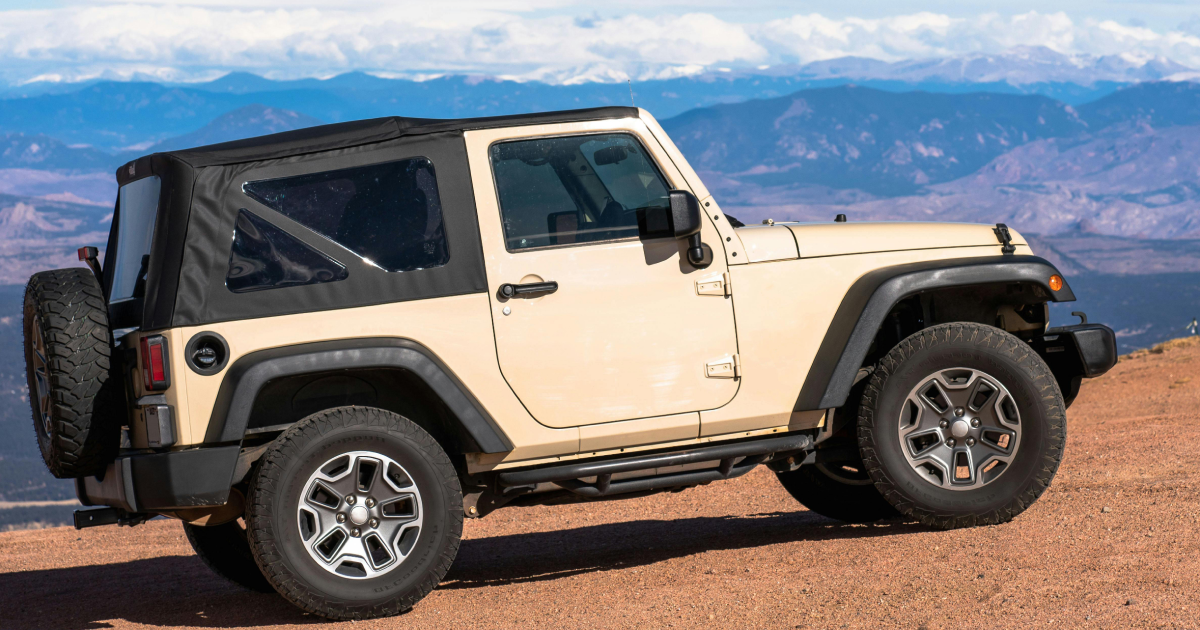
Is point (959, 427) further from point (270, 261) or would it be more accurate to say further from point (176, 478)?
point (176, 478)

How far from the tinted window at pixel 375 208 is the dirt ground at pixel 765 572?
1.56 meters

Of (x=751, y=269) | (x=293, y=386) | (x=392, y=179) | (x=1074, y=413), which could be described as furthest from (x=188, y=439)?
(x=1074, y=413)

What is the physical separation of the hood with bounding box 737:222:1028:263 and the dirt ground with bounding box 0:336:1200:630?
1.41 m

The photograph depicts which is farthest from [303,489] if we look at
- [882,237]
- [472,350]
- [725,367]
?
[882,237]

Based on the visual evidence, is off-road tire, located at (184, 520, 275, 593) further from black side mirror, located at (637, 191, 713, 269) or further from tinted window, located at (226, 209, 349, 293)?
black side mirror, located at (637, 191, 713, 269)

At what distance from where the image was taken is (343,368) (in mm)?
4543

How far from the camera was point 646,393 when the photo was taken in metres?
4.98

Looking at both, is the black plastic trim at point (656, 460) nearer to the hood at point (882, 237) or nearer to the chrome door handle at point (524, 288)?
the chrome door handle at point (524, 288)

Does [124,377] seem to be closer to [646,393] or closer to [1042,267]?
[646,393]

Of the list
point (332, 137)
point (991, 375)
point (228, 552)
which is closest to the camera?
point (332, 137)

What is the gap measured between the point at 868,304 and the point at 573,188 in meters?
1.47

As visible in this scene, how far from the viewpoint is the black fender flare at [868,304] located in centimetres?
518

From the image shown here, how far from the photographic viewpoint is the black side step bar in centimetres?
493

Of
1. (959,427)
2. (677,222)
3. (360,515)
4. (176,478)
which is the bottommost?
(959,427)
